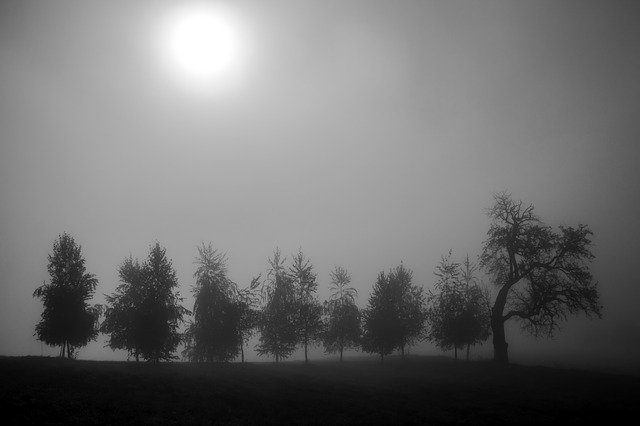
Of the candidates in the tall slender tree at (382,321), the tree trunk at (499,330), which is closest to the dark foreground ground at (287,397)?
the tree trunk at (499,330)

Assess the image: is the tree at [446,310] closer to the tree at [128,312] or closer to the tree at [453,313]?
the tree at [453,313]

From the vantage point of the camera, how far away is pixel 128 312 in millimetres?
32250

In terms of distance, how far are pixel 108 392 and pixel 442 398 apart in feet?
73.6

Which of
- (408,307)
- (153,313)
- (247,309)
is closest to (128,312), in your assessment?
(153,313)

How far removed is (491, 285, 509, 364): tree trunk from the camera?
38531 millimetres

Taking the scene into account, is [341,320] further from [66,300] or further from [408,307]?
[66,300]

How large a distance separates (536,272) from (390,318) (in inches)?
718

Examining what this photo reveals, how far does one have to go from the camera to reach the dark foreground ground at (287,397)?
1750 cm

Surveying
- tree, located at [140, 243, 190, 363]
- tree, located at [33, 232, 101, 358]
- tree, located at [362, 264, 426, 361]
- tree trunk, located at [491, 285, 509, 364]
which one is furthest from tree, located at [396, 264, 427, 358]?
tree, located at [33, 232, 101, 358]

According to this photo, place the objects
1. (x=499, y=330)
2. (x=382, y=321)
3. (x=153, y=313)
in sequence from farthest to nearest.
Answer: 1. (x=382, y=321)
2. (x=499, y=330)
3. (x=153, y=313)

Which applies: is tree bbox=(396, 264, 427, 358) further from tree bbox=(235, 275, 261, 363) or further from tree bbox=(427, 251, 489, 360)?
tree bbox=(235, 275, 261, 363)

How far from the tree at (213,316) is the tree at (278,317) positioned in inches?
167

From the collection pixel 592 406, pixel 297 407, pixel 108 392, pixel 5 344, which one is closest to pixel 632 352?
pixel 592 406

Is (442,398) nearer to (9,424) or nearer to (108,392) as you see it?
(108,392)
